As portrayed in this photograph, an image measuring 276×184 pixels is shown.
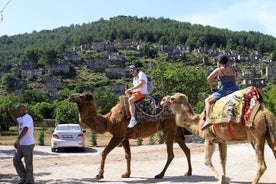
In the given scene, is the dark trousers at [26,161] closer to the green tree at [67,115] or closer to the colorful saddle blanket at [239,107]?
the colorful saddle blanket at [239,107]

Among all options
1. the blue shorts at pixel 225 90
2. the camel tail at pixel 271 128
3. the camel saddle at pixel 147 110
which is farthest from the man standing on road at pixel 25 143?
the camel tail at pixel 271 128

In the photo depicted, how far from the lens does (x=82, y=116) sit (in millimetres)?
12078

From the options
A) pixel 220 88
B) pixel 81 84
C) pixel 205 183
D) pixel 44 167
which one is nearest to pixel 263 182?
pixel 205 183

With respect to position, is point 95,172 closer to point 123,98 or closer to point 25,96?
point 123,98

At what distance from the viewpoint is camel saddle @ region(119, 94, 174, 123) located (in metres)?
12.1

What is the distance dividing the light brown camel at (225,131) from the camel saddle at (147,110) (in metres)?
1.20

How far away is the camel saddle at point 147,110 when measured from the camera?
12086mm

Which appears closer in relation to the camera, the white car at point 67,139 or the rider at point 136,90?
the rider at point 136,90

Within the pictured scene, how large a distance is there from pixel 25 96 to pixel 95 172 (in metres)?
128

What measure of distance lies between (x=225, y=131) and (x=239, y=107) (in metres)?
0.65

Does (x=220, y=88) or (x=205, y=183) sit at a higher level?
(x=220, y=88)

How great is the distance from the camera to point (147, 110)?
12.1m

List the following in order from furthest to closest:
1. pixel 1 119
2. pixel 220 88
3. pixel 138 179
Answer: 1. pixel 1 119
2. pixel 138 179
3. pixel 220 88

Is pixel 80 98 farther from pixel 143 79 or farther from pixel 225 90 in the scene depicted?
pixel 225 90
